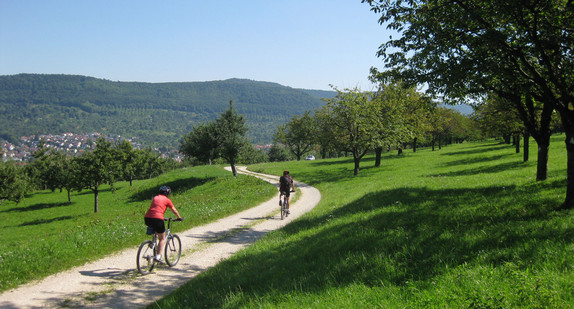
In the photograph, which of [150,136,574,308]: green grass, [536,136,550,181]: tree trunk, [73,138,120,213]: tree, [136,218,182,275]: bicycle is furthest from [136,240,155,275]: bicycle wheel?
[73,138,120,213]: tree

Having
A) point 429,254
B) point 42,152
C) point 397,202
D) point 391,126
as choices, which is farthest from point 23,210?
point 429,254

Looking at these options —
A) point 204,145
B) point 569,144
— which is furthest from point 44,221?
point 569,144

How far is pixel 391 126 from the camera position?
37.4 meters

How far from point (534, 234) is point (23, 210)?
2599 inches

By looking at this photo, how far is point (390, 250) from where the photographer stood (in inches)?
302

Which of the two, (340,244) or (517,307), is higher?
(517,307)

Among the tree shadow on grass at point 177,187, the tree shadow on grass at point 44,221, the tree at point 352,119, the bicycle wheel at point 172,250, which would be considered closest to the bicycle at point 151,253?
the bicycle wheel at point 172,250

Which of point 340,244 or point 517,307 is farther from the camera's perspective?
point 340,244

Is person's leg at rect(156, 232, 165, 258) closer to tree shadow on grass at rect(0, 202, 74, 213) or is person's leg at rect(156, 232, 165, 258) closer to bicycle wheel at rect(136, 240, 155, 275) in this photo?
bicycle wheel at rect(136, 240, 155, 275)

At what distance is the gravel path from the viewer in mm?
7418

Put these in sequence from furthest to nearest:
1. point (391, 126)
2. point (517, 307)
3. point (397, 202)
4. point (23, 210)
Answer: point (23, 210) → point (391, 126) → point (397, 202) → point (517, 307)

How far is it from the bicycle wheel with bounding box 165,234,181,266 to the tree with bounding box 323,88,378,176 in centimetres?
2700

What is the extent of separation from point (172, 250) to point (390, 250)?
20.8ft

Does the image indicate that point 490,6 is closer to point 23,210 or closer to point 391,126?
point 391,126
